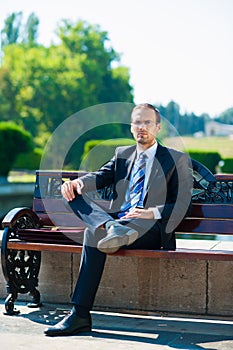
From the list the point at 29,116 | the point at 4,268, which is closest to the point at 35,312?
the point at 4,268

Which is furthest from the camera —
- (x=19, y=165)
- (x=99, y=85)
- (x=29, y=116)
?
(x=99, y=85)

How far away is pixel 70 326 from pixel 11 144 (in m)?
25.0

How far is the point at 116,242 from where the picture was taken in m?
4.93

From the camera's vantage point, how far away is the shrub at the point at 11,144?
29156 millimetres

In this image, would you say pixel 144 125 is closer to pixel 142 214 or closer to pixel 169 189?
pixel 169 189

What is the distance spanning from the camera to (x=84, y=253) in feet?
16.3

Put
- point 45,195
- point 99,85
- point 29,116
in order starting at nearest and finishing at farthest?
point 45,195
point 29,116
point 99,85

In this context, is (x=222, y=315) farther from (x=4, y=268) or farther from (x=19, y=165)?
(x=19, y=165)

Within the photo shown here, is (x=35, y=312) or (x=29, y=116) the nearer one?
(x=35, y=312)

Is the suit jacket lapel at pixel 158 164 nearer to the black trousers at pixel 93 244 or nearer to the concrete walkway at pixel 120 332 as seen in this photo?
the black trousers at pixel 93 244

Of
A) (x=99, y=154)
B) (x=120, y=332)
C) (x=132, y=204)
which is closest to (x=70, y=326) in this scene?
(x=120, y=332)

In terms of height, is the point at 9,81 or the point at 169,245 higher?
the point at 9,81

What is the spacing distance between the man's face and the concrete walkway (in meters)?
1.36

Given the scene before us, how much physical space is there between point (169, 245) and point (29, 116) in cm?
6243
